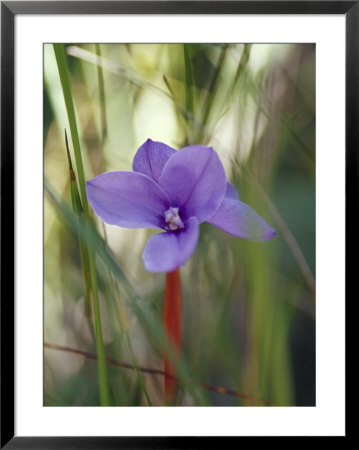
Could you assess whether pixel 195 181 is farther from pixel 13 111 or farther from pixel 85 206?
pixel 13 111

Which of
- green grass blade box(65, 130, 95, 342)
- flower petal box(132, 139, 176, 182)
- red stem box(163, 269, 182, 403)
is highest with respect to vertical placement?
flower petal box(132, 139, 176, 182)

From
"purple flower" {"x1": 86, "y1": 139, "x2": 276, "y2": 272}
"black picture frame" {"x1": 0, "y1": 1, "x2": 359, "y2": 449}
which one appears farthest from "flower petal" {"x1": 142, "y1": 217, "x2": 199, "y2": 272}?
"black picture frame" {"x1": 0, "y1": 1, "x2": 359, "y2": 449}

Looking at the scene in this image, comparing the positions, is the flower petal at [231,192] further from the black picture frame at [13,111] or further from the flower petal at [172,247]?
the black picture frame at [13,111]

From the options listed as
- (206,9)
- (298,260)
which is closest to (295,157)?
(298,260)

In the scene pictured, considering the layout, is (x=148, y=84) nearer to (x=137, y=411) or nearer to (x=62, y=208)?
(x=62, y=208)

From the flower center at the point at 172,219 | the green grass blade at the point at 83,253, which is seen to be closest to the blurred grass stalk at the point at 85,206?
the green grass blade at the point at 83,253

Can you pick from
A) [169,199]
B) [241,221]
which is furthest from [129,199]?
[241,221]

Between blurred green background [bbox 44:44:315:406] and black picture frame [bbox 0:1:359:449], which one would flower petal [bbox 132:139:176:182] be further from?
black picture frame [bbox 0:1:359:449]
